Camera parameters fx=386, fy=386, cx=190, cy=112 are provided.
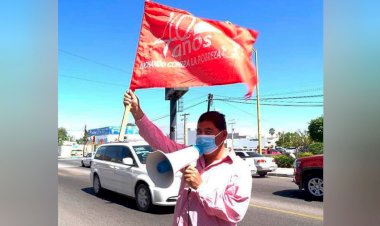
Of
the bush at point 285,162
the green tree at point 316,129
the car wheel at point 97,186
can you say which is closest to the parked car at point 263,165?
the bush at point 285,162

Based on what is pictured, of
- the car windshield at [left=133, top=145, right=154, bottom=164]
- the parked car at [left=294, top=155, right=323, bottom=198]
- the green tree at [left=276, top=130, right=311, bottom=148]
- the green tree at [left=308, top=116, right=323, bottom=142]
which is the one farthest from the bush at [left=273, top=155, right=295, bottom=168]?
the green tree at [left=276, top=130, right=311, bottom=148]

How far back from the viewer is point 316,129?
44.2 meters

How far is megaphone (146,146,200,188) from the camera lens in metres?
1.96

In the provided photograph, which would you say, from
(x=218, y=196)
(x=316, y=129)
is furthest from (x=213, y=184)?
(x=316, y=129)

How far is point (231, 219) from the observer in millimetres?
2012

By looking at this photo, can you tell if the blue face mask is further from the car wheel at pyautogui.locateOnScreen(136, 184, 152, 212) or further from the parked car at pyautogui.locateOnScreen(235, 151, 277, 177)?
the parked car at pyautogui.locateOnScreen(235, 151, 277, 177)

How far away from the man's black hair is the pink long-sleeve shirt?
172mm

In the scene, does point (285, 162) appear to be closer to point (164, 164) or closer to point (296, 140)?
point (164, 164)

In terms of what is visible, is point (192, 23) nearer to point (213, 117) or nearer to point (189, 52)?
point (189, 52)

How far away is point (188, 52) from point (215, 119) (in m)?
0.83

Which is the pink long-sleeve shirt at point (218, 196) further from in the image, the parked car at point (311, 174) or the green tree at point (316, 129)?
the green tree at point (316, 129)
